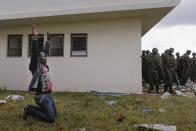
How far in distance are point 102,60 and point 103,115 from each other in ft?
20.8

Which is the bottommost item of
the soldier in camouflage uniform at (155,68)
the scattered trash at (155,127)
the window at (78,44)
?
the scattered trash at (155,127)

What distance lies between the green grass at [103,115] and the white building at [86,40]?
8.87 feet

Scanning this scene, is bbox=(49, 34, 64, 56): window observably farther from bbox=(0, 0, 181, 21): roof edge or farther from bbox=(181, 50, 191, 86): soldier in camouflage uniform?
bbox=(181, 50, 191, 86): soldier in camouflage uniform

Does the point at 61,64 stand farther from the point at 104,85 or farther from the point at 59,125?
A: the point at 59,125

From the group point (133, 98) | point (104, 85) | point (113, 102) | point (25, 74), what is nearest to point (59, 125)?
point (113, 102)

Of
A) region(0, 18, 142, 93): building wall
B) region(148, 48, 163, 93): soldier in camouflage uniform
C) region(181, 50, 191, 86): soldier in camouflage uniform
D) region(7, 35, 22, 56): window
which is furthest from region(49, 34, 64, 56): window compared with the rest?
region(181, 50, 191, 86): soldier in camouflage uniform

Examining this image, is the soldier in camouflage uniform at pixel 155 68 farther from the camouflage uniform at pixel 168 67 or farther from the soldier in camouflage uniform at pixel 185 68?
the soldier in camouflage uniform at pixel 185 68

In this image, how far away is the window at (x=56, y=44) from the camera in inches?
685

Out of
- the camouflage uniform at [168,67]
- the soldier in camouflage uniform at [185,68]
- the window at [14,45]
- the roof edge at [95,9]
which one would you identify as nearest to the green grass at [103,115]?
the camouflage uniform at [168,67]

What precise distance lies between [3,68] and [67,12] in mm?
4193

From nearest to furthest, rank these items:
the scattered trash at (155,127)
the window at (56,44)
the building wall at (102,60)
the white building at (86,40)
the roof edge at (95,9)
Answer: the scattered trash at (155,127) < the roof edge at (95,9) < the white building at (86,40) < the building wall at (102,60) < the window at (56,44)

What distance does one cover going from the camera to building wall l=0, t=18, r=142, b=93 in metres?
16.4

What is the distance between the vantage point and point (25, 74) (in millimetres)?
17562

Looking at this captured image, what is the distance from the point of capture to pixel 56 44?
17.5 m
